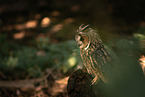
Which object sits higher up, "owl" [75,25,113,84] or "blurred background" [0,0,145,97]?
"blurred background" [0,0,145,97]

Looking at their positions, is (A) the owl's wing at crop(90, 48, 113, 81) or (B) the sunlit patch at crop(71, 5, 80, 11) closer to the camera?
(A) the owl's wing at crop(90, 48, 113, 81)

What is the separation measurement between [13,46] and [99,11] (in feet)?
13.4

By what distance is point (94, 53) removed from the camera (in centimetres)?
188

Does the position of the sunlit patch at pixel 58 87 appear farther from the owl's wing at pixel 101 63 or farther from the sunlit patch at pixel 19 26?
the sunlit patch at pixel 19 26

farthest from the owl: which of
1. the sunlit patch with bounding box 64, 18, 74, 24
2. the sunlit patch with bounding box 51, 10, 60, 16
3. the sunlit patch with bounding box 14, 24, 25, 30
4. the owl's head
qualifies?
the sunlit patch with bounding box 51, 10, 60, 16

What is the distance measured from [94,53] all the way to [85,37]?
0.70 ft

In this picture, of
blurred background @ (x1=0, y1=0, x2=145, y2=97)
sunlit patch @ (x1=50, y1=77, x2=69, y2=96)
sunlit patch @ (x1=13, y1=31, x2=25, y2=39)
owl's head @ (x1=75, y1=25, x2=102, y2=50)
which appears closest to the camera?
owl's head @ (x1=75, y1=25, x2=102, y2=50)

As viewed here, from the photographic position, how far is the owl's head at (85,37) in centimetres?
183

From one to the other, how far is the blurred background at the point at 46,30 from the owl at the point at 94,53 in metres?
1.69

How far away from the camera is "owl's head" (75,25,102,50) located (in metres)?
1.83

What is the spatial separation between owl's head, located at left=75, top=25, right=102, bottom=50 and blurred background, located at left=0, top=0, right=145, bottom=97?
174 centimetres

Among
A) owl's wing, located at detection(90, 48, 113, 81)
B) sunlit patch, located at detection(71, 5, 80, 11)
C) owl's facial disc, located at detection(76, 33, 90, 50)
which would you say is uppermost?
sunlit patch, located at detection(71, 5, 80, 11)

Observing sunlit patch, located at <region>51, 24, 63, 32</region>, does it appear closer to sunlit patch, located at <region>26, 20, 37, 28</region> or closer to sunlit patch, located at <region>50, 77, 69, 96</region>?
sunlit patch, located at <region>26, 20, 37, 28</region>

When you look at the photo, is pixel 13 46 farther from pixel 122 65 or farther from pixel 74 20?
pixel 122 65
